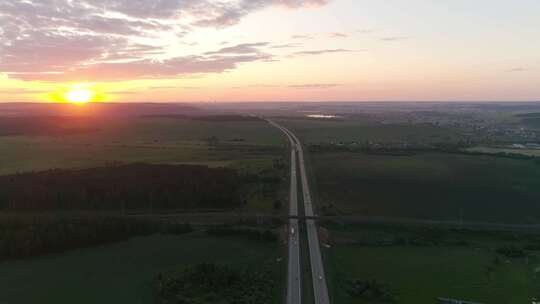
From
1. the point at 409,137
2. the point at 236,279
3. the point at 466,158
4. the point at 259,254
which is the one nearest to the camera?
the point at 236,279

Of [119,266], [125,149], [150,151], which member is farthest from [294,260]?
[125,149]

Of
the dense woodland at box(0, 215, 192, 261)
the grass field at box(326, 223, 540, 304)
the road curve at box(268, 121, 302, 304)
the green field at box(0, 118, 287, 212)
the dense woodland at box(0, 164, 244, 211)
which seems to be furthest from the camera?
the green field at box(0, 118, 287, 212)

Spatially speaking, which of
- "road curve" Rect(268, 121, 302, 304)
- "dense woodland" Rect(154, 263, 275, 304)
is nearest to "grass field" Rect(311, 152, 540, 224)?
"road curve" Rect(268, 121, 302, 304)

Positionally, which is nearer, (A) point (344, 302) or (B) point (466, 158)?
(A) point (344, 302)

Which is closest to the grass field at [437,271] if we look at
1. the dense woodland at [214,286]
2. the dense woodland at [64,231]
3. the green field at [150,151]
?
the dense woodland at [214,286]

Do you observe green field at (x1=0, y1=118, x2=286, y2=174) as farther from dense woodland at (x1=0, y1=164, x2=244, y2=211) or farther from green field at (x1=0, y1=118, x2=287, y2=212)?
dense woodland at (x1=0, y1=164, x2=244, y2=211)

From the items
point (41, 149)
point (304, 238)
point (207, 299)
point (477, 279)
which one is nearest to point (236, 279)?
point (207, 299)

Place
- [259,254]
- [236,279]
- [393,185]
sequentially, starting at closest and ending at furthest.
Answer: [236,279]
[259,254]
[393,185]

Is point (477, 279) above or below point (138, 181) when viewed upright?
below

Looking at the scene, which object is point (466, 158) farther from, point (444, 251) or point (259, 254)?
point (259, 254)
